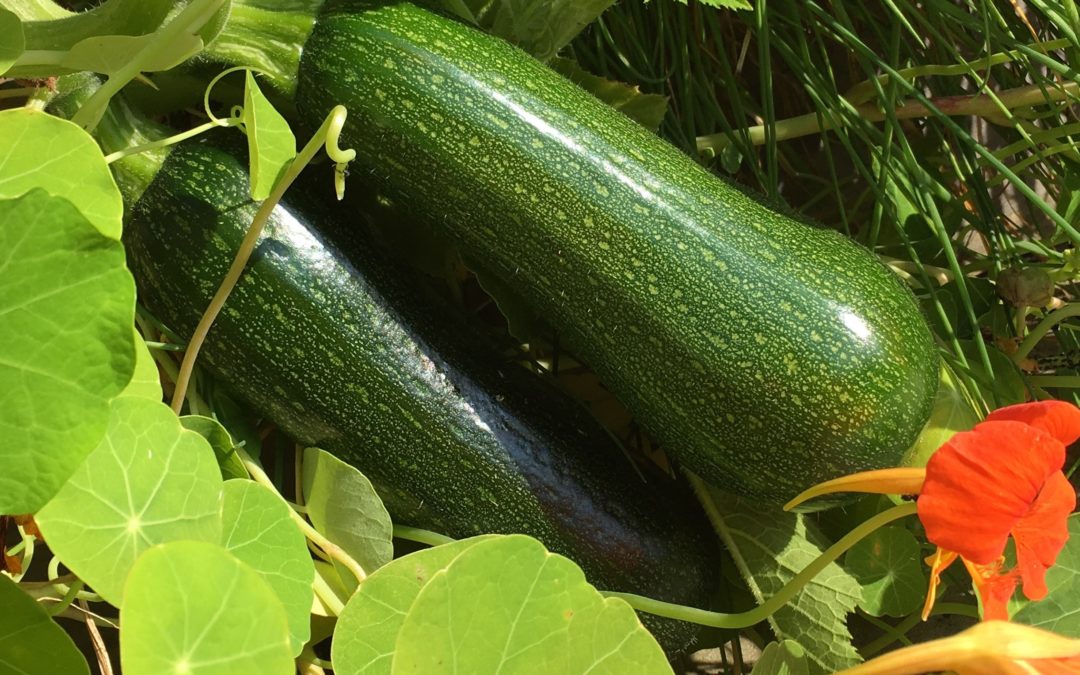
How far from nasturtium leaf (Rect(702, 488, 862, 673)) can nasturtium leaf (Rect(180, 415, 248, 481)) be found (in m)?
0.60

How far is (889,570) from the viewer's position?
3.78ft

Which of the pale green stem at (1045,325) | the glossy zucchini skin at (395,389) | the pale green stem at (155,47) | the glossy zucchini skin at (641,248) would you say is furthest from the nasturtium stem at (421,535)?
the pale green stem at (1045,325)

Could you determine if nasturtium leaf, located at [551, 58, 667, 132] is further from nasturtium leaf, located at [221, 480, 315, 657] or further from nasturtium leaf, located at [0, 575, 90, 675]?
nasturtium leaf, located at [0, 575, 90, 675]

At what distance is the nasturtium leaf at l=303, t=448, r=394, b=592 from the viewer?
3.18 feet

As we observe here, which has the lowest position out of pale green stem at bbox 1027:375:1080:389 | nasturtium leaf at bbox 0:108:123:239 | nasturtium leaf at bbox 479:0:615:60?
pale green stem at bbox 1027:375:1080:389

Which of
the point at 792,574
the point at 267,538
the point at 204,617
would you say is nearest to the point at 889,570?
the point at 792,574

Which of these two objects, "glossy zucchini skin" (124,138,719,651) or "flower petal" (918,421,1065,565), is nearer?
"flower petal" (918,421,1065,565)

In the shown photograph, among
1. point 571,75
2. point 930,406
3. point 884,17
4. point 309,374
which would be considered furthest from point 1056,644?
point 884,17

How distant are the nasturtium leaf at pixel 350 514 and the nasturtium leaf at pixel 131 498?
0.25 metres

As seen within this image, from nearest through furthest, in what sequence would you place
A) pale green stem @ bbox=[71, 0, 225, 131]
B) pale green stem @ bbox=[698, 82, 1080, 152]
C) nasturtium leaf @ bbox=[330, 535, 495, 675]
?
nasturtium leaf @ bbox=[330, 535, 495, 675] → pale green stem @ bbox=[71, 0, 225, 131] → pale green stem @ bbox=[698, 82, 1080, 152]

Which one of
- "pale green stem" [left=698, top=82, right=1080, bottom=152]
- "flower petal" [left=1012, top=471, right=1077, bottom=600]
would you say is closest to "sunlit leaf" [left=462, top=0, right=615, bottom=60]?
"pale green stem" [left=698, top=82, right=1080, bottom=152]

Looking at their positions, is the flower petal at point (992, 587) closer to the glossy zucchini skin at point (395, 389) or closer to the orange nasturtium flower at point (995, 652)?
the orange nasturtium flower at point (995, 652)

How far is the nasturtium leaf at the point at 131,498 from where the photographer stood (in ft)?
2.28

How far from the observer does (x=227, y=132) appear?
108cm
